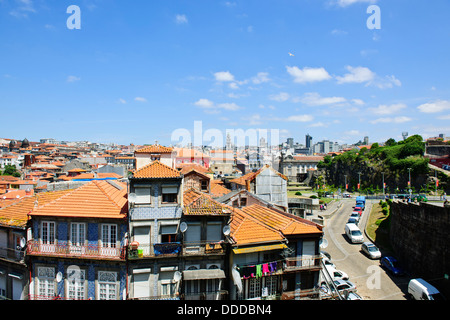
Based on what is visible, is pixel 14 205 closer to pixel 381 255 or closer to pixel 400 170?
pixel 381 255

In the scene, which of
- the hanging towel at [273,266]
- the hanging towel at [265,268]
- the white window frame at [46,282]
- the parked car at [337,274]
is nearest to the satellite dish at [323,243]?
the hanging towel at [273,266]

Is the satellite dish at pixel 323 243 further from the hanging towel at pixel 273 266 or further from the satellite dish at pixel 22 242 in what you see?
the satellite dish at pixel 22 242

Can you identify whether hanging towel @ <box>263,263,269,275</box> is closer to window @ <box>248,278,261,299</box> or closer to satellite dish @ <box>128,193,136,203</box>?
window @ <box>248,278,261,299</box>

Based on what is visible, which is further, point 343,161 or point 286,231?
point 343,161

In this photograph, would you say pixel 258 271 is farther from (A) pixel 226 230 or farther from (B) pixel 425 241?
(B) pixel 425 241

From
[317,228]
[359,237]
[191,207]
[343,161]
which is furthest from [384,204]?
[343,161]
